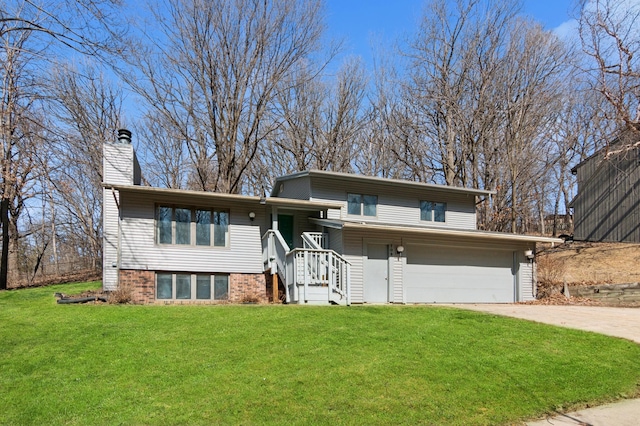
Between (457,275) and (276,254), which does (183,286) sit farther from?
(457,275)

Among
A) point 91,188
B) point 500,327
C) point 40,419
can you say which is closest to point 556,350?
point 500,327

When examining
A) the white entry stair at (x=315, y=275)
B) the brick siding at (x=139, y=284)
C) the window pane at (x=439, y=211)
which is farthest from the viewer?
the window pane at (x=439, y=211)

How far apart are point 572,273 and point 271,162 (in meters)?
17.6

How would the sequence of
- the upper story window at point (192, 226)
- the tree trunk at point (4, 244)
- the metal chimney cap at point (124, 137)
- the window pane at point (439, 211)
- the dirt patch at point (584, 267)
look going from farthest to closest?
the tree trunk at point (4, 244), the window pane at point (439, 211), the dirt patch at point (584, 267), the metal chimney cap at point (124, 137), the upper story window at point (192, 226)

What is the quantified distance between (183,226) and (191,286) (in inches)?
70.2

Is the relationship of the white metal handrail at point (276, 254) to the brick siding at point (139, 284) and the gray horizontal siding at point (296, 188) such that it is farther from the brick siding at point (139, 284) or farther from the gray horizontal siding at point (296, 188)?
the brick siding at point (139, 284)

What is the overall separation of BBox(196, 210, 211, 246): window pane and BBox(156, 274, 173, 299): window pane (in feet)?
4.38

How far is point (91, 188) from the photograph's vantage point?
2912cm

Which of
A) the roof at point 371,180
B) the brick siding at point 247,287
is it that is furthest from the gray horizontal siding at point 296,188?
the brick siding at point 247,287

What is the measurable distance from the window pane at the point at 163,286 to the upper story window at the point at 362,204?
6.35 metres

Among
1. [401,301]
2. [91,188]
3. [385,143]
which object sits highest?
[385,143]

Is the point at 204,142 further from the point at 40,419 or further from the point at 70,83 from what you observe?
the point at 40,419

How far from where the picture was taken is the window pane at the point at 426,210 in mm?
16969

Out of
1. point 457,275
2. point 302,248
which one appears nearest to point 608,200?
point 457,275
